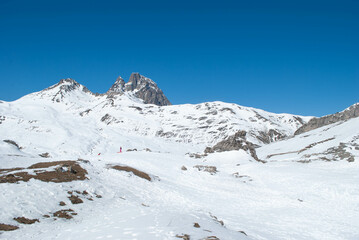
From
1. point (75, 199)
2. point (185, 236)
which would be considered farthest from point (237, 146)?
point (185, 236)

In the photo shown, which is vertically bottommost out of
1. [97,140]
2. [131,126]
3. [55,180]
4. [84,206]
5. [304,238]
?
[304,238]

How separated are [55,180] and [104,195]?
4343 mm

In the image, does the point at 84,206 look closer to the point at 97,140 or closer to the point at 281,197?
the point at 281,197

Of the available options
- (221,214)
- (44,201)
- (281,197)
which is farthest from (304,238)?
(44,201)

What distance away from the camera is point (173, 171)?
132 ft

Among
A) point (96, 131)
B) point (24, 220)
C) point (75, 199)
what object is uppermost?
point (96, 131)

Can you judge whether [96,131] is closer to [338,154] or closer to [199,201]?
[338,154]

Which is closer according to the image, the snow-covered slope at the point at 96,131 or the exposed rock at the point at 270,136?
the snow-covered slope at the point at 96,131

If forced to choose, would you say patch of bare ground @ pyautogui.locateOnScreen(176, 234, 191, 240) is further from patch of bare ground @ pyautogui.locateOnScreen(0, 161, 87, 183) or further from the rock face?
the rock face

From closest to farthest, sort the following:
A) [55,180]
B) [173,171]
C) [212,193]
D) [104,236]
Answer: [104,236], [55,180], [212,193], [173,171]

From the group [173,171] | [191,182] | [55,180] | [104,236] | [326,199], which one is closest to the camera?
[104,236]

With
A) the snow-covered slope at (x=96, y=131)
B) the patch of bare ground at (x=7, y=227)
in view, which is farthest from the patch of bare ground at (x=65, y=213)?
the snow-covered slope at (x=96, y=131)

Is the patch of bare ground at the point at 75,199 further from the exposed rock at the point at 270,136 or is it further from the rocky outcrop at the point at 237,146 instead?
the exposed rock at the point at 270,136

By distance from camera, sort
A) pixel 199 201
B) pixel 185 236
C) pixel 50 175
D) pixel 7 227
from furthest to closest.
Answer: pixel 199 201
pixel 50 175
pixel 7 227
pixel 185 236
